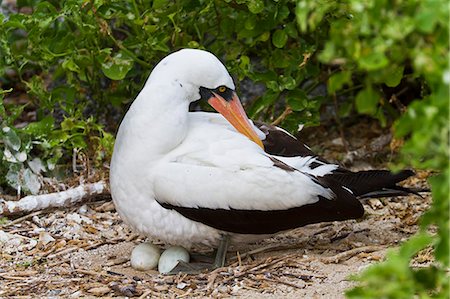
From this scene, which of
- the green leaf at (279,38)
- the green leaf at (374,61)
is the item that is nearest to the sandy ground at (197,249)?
the green leaf at (279,38)

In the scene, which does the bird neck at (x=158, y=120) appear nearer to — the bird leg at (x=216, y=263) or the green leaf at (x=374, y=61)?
the bird leg at (x=216, y=263)

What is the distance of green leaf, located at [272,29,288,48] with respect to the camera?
6.06 metres

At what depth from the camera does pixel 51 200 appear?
5.89 metres

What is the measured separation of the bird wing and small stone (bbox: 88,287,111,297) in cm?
53

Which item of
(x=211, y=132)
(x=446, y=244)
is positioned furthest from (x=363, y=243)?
(x=446, y=244)

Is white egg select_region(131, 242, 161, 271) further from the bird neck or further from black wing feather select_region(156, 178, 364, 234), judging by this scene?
the bird neck

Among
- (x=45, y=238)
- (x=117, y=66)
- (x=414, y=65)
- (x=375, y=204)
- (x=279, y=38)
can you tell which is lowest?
(x=45, y=238)

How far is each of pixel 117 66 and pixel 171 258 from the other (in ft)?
5.10

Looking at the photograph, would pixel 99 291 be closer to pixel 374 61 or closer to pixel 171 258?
pixel 171 258

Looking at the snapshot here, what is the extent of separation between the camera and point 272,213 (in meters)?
4.86

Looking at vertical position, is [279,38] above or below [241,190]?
above

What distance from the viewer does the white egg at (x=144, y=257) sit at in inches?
200

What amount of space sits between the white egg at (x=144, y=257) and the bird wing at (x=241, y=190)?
0.35 metres

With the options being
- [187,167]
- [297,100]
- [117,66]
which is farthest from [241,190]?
[117,66]
